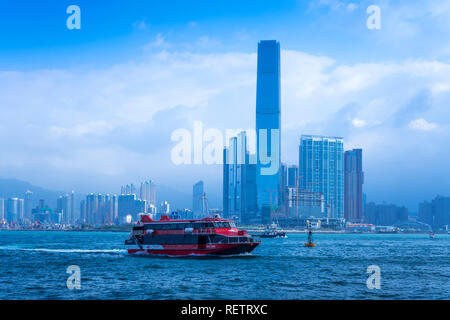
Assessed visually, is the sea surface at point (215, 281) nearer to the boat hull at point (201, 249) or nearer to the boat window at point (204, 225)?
the boat hull at point (201, 249)

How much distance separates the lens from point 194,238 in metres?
53.8

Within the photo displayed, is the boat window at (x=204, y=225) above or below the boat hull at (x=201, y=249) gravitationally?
above

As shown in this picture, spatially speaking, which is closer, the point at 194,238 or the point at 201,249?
the point at 201,249

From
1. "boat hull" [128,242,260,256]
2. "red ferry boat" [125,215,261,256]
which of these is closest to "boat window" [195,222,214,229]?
"red ferry boat" [125,215,261,256]

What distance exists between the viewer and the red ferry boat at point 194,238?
52812mm

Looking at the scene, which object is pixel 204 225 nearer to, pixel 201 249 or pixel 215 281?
pixel 201 249

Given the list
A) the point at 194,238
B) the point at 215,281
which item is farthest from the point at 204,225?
the point at 215,281

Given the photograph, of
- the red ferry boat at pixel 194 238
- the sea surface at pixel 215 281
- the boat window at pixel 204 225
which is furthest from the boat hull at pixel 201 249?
the sea surface at pixel 215 281
